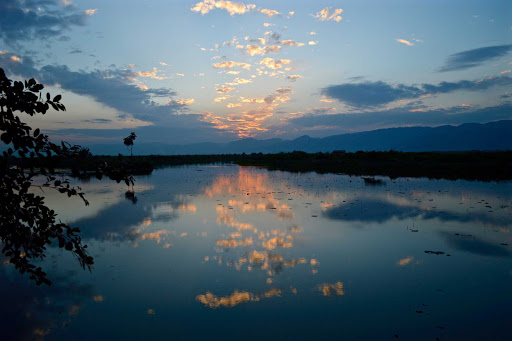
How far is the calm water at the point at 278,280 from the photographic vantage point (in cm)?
798

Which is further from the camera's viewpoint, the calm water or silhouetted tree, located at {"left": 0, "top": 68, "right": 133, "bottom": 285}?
the calm water

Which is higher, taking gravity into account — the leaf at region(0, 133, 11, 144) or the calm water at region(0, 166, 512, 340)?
the leaf at region(0, 133, 11, 144)

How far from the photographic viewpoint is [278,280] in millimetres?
10625

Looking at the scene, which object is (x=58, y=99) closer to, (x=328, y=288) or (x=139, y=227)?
(x=328, y=288)

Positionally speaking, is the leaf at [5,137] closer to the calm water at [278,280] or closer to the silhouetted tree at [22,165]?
the silhouetted tree at [22,165]

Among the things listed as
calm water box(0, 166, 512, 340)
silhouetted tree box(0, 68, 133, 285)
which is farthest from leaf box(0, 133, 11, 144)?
calm water box(0, 166, 512, 340)

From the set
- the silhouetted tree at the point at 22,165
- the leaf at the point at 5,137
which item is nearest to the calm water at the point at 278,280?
the silhouetted tree at the point at 22,165

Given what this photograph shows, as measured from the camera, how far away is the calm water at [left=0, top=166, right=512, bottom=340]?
7.98 m

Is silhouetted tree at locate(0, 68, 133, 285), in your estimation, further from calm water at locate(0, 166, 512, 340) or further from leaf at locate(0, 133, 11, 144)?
calm water at locate(0, 166, 512, 340)

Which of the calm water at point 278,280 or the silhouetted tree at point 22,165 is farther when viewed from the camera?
the calm water at point 278,280

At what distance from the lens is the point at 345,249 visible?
1405 centimetres

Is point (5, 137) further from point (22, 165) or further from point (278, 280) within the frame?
point (278, 280)

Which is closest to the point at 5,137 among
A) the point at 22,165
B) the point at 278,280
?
the point at 22,165

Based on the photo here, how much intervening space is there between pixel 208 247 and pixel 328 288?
251 inches
